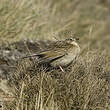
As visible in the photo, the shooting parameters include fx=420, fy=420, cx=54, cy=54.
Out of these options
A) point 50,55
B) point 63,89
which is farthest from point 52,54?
point 63,89

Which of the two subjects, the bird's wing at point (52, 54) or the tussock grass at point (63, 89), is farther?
the bird's wing at point (52, 54)

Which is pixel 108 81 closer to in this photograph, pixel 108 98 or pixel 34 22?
pixel 108 98

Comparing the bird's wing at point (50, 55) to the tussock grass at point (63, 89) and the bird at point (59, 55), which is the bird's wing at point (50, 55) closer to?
the bird at point (59, 55)

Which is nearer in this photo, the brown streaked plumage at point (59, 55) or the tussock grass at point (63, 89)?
the tussock grass at point (63, 89)

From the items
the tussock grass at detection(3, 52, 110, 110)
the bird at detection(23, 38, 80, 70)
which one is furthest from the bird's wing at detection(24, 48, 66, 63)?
the tussock grass at detection(3, 52, 110, 110)

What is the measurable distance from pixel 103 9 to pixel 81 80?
8974 millimetres

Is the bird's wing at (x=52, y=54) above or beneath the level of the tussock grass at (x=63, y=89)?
above

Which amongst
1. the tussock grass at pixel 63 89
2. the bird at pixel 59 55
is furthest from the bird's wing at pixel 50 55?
the tussock grass at pixel 63 89

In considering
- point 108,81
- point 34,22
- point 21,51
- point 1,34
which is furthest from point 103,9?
point 108,81

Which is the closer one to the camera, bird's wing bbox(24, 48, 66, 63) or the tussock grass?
the tussock grass

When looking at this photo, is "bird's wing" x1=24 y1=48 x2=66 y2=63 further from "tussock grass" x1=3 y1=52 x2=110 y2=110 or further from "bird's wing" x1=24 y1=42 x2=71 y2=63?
"tussock grass" x1=3 y1=52 x2=110 y2=110

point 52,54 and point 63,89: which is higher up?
point 52,54

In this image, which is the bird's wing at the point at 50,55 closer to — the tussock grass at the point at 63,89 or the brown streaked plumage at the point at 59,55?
the brown streaked plumage at the point at 59,55

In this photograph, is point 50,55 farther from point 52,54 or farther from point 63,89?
point 63,89
